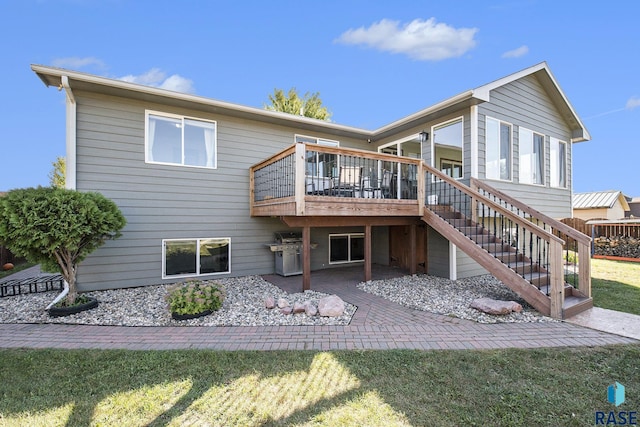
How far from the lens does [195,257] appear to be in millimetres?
7562

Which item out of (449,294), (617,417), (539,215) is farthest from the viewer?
(539,215)

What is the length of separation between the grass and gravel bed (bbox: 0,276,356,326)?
1159 millimetres

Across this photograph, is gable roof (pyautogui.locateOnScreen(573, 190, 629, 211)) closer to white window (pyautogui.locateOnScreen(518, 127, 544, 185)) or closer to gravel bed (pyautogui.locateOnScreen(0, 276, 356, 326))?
white window (pyautogui.locateOnScreen(518, 127, 544, 185))

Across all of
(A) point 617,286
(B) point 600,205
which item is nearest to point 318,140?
(A) point 617,286

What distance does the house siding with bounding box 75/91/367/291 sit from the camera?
21.3 ft

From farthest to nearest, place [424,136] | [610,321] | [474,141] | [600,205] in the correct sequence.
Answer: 1. [600,205]
2. [424,136]
3. [474,141]
4. [610,321]

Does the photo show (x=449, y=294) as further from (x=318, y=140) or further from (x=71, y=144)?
(x=71, y=144)

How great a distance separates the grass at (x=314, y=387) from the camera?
242cm

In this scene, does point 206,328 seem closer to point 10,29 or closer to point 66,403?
point 66,403

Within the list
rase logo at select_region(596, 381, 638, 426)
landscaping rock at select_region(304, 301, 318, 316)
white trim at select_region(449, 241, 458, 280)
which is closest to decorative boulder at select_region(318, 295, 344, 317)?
→ landscaping rock at select_region(304, 301, 318, 316)

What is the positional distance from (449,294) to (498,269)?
111 centimetres

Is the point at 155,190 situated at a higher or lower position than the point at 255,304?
higher

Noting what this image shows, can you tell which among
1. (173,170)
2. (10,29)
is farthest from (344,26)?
(10,29)

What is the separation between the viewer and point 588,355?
3.49 metres
